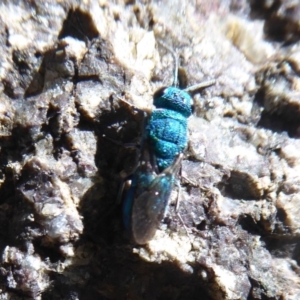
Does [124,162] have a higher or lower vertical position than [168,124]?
lower

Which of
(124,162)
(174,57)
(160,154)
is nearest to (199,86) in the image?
(174,57)

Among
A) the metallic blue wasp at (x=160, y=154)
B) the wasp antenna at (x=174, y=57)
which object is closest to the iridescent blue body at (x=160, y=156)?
the metallic blue wasp at (x=160, y=154)

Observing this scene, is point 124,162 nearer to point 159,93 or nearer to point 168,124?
point 168,124

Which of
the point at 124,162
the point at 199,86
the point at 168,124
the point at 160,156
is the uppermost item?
the point at 199,86

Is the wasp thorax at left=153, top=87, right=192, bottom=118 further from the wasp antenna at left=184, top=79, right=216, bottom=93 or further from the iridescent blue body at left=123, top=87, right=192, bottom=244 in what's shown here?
the wasp antenna at left=184, top=79, right=216, bottom=93

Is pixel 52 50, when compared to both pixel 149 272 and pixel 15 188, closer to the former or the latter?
pixel 15 188

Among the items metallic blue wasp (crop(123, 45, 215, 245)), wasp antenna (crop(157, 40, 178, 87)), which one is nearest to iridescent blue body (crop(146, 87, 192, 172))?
metallic blue wasp (crop(123, 45, 215, 245))
